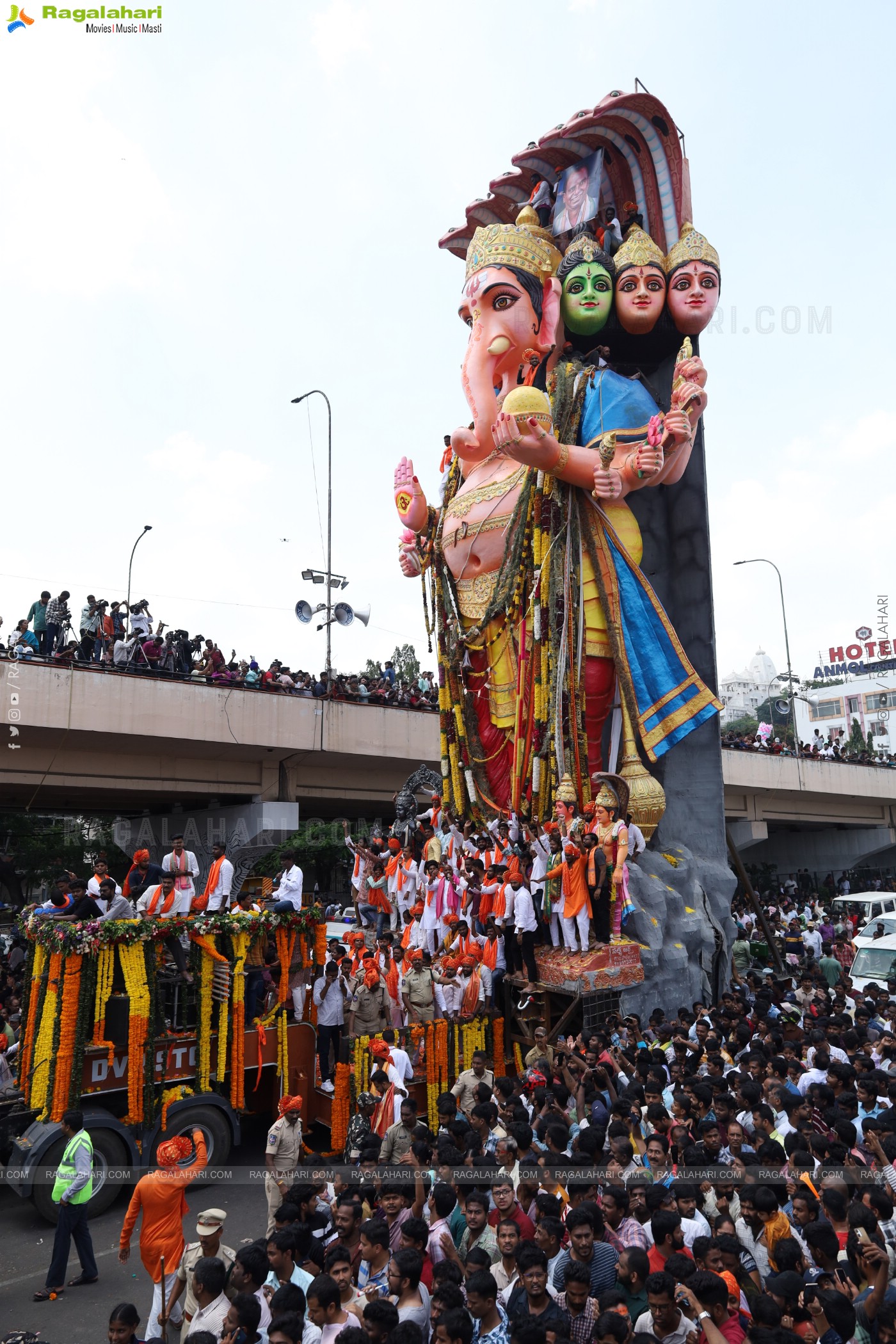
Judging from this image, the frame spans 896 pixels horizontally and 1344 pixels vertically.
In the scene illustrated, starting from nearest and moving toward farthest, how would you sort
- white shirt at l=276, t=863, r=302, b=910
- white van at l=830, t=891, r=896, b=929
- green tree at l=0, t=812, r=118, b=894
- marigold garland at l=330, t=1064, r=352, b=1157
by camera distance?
marigold garland at l=330, t=1064, r=352, b=1157, white shirt at l=276, t=863, r=302, b=910, white van at l=830, t=891, r=896, b=929, green tree at l=0, t=812, r=118, b=894

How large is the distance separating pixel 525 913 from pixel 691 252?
11.3m

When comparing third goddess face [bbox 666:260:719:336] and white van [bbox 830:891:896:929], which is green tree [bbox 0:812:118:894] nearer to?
white van [bbox 830:891:896:929]

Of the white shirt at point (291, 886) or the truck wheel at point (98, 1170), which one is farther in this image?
the white shirt at point (291, 886)

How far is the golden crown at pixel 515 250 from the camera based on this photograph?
17.0 metres

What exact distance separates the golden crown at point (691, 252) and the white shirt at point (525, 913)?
10.8 metres

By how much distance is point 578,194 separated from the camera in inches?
695

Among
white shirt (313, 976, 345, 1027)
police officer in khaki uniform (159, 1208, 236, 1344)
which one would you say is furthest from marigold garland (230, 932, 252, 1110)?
police officer in khaki uniform (159, 1208, 236, 1344)

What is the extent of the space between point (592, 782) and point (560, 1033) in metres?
4.34

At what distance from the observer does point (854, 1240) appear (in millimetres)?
4684

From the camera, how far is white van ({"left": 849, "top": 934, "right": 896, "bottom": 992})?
1451cm

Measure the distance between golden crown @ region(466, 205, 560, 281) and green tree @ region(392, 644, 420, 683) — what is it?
98.7 ft

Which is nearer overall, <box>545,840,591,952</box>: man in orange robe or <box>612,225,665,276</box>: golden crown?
<box>545,840,591,952</box>: man in orange robe

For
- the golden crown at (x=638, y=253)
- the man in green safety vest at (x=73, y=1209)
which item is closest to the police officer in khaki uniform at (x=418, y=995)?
the man in green safety vest at (x=73, y=1209)

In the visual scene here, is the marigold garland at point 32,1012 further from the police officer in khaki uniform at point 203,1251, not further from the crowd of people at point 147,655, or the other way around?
the crowd of people at point 147,655
